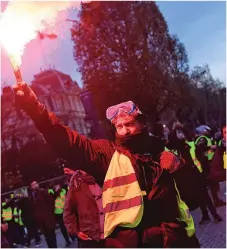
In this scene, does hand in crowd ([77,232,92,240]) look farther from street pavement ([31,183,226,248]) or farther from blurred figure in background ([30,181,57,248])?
blurred figure in background ([30,181,57,248])

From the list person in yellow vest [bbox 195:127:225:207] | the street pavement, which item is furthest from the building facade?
the street pavement

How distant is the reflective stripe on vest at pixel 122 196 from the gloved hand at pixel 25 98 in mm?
607

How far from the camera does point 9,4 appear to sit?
2580mm

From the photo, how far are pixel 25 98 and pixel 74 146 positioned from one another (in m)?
0.42

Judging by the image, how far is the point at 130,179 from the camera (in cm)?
237

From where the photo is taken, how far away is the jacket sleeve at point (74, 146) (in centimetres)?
224

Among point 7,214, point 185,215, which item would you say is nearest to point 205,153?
point 185,215

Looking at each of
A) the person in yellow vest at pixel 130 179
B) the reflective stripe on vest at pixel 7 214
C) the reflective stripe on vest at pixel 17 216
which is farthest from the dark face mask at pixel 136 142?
the reflective stripe on vest at pixel 7 214

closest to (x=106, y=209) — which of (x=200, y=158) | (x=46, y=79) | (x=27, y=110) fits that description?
(x=27, y=110)

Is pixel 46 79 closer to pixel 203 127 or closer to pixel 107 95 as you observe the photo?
pixel 107 95

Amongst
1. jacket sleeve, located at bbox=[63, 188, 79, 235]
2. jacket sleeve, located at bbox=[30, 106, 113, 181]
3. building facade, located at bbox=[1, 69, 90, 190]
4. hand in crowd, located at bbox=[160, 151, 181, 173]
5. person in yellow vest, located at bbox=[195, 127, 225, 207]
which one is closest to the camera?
jacket sleeve, located at bbox=[30, 106, 113, 181]

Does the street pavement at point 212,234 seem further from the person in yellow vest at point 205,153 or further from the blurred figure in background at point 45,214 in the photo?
the blurred figure in background at point 45,214

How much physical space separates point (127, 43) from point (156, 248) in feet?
62.4

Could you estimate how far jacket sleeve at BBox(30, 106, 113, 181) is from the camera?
88.1 inches
